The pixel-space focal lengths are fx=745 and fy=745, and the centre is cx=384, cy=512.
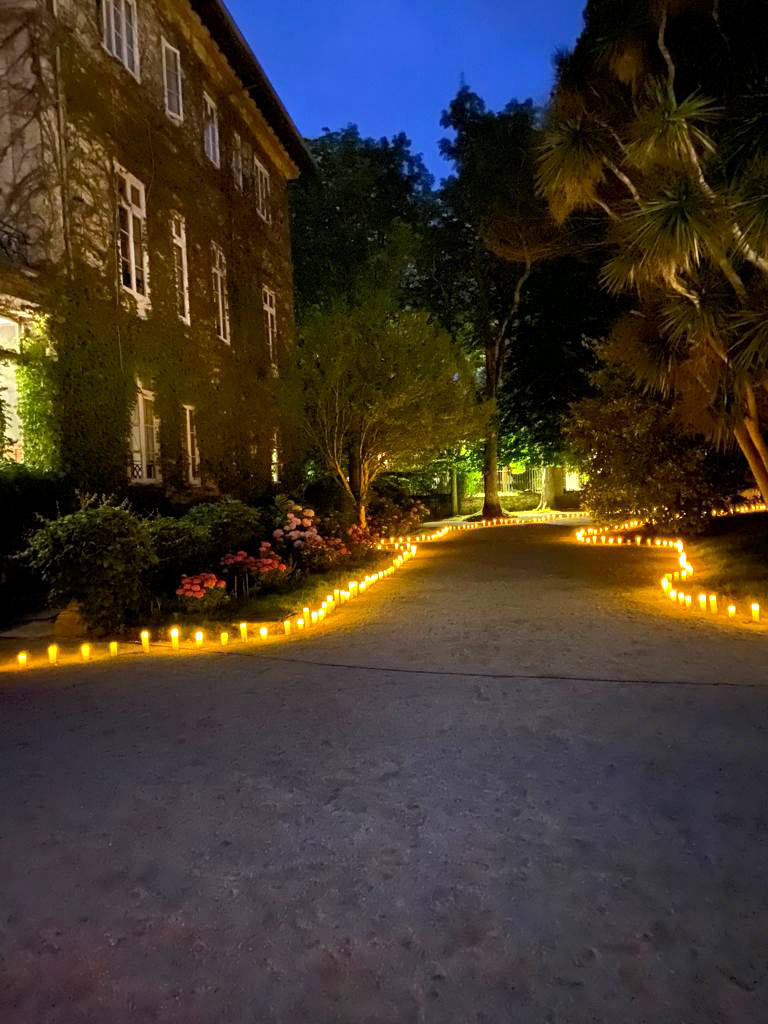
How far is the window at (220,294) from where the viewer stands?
1445cm

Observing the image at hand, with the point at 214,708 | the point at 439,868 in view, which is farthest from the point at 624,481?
the point at 439,868

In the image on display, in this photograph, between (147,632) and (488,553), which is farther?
(488,553)

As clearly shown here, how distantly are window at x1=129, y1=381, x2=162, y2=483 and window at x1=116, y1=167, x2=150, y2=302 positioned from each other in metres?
Answer: 1.55

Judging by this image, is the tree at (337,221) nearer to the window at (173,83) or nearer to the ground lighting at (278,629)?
the window at (173,83)

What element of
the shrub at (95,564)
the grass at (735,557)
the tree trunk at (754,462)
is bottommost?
the grass at (735,557)

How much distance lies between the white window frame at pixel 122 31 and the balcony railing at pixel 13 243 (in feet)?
11.5

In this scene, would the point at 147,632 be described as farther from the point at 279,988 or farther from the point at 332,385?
the point at 332,385

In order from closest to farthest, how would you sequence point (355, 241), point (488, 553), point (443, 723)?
point (443, 723) → point (488, 553) → point (355, 241)

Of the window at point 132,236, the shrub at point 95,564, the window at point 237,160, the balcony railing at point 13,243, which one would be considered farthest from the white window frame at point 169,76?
the shrub at point 95,564

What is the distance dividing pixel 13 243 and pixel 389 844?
9169mm

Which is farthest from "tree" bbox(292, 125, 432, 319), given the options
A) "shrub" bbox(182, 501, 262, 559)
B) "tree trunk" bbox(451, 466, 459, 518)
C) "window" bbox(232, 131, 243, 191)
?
"shrub" bbox(182, 501, 262, 559)

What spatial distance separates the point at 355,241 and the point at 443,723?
892 inches

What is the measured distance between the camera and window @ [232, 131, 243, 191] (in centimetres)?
1558

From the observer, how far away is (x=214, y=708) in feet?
15.7
